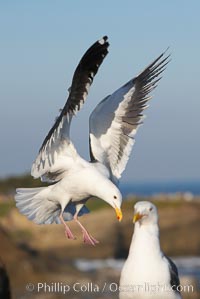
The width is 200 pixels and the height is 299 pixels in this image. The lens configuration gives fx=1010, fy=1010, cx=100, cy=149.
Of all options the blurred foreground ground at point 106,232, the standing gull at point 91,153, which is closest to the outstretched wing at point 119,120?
the standing gull at point 91,153

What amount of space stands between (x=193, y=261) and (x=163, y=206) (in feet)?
17.1

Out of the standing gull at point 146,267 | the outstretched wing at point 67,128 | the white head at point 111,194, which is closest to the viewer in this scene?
the standing gull at point 146,267

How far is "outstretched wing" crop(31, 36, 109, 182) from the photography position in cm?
930

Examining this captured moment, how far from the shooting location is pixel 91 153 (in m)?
10.5

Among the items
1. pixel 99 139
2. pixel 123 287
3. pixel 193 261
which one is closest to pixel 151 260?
pixel 123 287

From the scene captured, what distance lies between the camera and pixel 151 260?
743 cm

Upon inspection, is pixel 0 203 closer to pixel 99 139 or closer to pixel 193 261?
pixel 193 261

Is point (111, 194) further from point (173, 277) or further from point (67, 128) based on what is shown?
point (173, 277)

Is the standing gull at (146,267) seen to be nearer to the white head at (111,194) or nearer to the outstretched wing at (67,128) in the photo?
the white head at (111,194)

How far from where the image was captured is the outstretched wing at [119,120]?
34.6 feet

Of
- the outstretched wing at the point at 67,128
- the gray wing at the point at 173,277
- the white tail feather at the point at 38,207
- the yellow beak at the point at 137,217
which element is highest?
the outstretched wing at the point at 67,128

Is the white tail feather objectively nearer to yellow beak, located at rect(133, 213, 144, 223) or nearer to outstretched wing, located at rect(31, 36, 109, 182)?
outstretched wing, located at rect(31, 36, 109, 182)

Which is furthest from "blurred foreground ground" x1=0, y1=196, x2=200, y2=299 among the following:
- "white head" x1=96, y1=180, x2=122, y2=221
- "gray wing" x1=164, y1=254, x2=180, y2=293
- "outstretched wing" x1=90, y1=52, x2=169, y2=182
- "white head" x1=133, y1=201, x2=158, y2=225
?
"white head" x1=133, y1=201, x2=158, y2=225

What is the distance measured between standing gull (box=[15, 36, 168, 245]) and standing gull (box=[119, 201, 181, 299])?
165 cm
